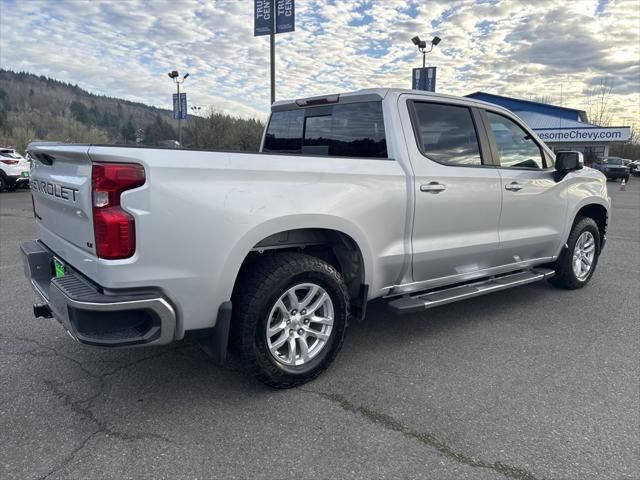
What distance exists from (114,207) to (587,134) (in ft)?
159

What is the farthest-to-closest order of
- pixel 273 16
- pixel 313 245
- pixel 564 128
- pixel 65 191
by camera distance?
pixel 564 128, pixel 273 16, pixel 313 245, pixel 65 191

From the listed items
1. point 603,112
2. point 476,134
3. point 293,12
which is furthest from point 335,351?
point 603,112

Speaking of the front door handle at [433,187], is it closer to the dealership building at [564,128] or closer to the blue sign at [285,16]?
the blue sign at [285,16]

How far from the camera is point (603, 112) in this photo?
60.8m

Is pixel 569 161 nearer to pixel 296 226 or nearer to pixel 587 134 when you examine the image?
pixel 296 226

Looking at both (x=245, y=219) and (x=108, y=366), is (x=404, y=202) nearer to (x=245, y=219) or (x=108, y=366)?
(x=245, y=219)

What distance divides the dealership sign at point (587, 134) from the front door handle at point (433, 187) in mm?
43032

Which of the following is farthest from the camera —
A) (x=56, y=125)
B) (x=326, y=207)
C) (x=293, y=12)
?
(x=56, y=125)

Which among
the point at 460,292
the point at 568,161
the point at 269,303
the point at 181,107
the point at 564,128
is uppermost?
the point at 564,128

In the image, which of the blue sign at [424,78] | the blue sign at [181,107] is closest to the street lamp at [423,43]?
the blue sign at [424,78]

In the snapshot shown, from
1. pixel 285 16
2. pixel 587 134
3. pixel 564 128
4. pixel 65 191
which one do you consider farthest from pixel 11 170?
pixel 587 134

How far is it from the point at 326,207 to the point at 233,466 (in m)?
1.56

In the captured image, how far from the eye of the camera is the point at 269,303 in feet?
9.29

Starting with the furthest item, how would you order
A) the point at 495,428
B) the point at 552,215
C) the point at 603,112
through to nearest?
the point at 603,112 → the point at 552,215 → the point at 495,428
